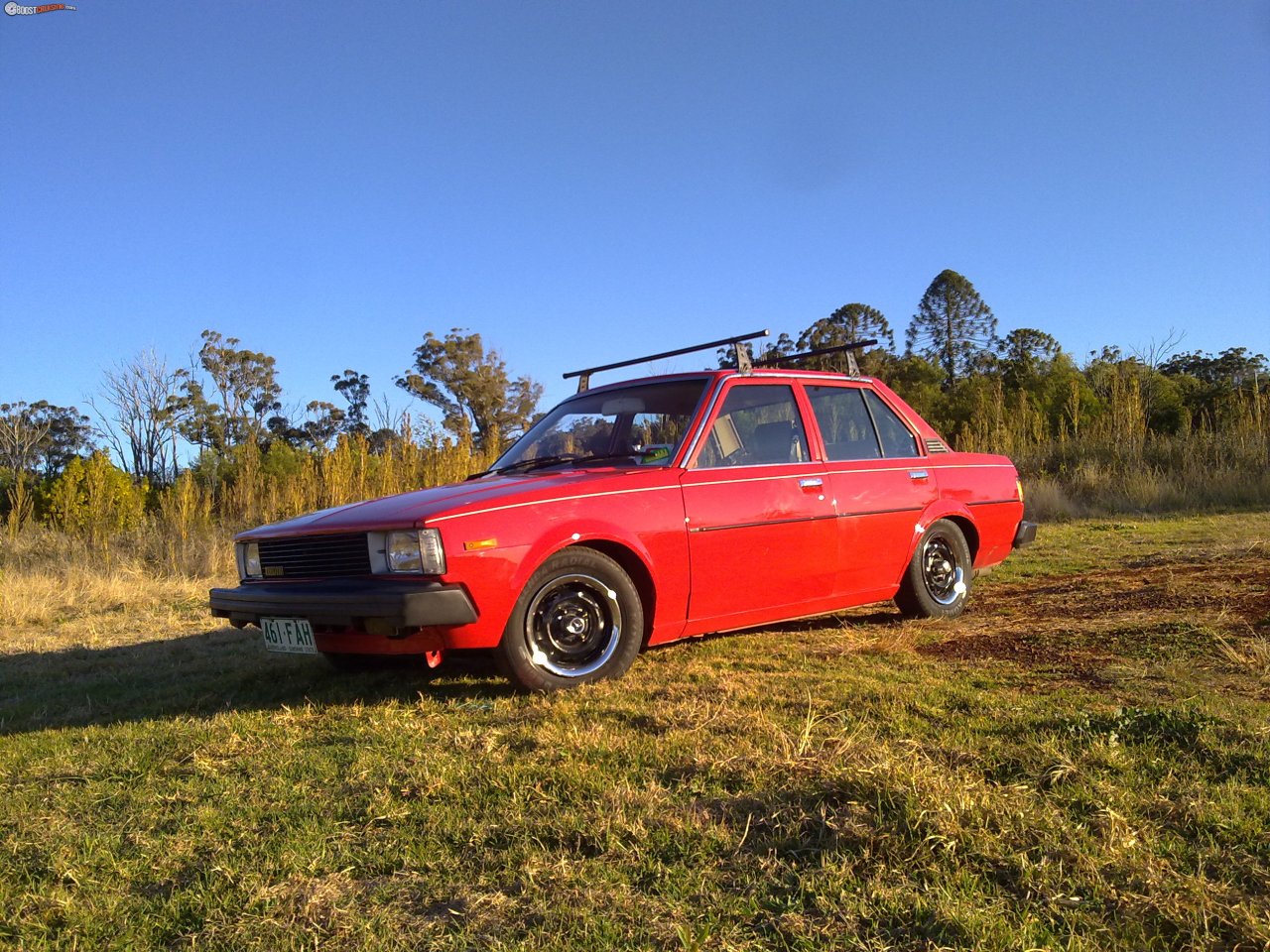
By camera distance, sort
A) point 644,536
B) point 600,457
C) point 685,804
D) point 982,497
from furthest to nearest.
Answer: point 982,497
point 600,457
point 644,536
point 685,804

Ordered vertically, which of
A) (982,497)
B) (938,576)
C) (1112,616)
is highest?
(982,497)

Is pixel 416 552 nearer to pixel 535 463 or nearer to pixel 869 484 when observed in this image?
pixel 535 463

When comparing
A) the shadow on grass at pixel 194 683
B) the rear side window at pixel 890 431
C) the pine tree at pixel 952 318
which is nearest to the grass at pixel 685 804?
the shadow on grass at pixel 194 683

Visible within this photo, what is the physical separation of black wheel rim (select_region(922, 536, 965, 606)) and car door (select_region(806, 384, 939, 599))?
0.97 feet

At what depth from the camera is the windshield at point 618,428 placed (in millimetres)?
4910

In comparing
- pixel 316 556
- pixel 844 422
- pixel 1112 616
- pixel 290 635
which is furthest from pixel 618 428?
pixel 1112 616

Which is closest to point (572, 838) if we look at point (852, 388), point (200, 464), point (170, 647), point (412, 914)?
point (412, 914)

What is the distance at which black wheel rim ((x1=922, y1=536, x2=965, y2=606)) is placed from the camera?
5895 millimetres

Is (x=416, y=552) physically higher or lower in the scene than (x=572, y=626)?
higher

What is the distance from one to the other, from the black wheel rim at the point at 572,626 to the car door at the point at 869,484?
1629mm

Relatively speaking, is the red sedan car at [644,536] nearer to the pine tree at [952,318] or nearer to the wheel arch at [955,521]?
the wheel arch at [955,521]

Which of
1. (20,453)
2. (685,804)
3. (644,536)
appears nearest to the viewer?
(685,804)

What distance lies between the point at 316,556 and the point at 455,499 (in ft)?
2.48

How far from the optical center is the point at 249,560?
475cm
